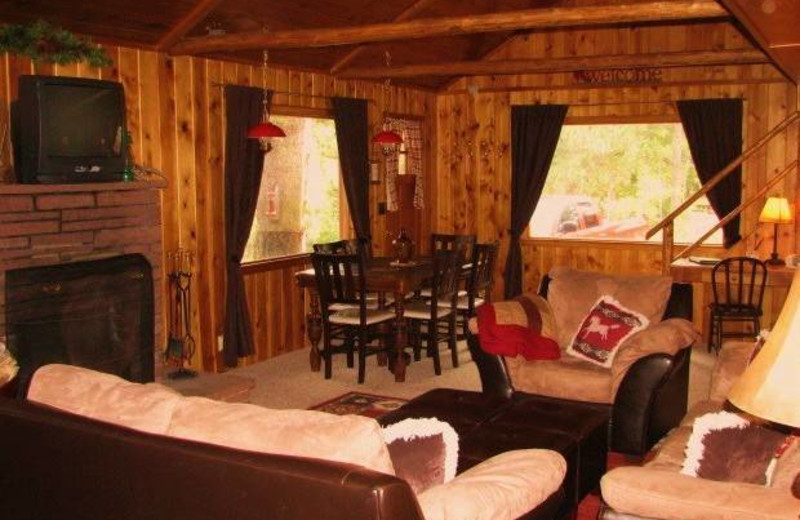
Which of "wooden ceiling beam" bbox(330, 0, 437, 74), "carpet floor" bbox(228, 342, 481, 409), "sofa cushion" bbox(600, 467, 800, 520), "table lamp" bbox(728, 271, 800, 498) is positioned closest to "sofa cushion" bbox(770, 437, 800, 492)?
"sofa cushion" bbox(600, 467, 800, 520)

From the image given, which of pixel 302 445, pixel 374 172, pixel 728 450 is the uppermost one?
pixel 374 172

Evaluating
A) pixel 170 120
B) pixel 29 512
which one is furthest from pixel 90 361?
pixel 29 512

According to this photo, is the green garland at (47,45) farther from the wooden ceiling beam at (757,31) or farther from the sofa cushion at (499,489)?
the sofa cushion at (499,489)

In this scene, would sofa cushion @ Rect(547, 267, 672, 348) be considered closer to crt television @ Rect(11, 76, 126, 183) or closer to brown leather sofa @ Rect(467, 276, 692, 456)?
brown leather sofa @ Rect(467, 276, 692, 456)

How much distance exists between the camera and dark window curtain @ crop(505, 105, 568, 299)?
28.8ft

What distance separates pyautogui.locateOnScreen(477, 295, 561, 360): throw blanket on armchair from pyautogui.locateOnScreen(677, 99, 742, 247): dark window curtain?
3495 mm

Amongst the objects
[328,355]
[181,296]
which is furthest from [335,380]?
[181,296]

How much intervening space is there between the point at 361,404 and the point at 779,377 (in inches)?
170

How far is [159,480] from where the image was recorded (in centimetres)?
215

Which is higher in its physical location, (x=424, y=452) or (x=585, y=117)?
(x=585, y=117)

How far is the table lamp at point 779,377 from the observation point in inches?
61.9

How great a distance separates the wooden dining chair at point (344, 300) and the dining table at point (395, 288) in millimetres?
90

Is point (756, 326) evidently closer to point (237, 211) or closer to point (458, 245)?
point (458, 245)

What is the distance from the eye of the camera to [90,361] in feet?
16.4
